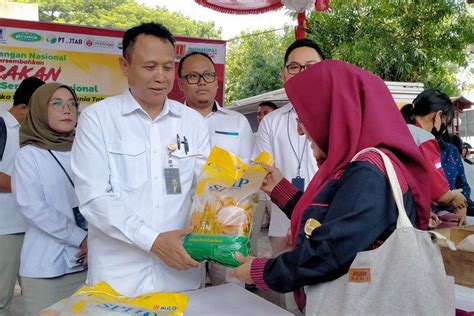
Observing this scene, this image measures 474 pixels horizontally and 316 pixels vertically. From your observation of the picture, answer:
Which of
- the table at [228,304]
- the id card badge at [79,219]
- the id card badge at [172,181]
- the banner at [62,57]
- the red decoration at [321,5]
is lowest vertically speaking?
the table at [228,304]

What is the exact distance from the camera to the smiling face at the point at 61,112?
8.21 feet

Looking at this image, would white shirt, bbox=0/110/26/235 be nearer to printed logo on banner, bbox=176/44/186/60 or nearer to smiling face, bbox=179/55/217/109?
smiling face, bbox=179/55/217/109

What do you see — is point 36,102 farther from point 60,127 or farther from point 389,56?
point 389,56

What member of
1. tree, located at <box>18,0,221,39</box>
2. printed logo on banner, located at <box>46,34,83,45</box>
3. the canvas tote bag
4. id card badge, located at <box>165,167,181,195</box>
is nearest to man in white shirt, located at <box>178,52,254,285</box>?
id card badge, located at <box>165,167,181,195</box>

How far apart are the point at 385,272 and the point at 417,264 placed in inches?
3.1

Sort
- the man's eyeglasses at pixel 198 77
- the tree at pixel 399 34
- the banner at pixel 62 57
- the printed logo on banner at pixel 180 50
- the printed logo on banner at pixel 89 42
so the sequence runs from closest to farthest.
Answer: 1. the man's eyeglasses at pixel 198 77
2. the banner at pixel 62 57
3. the printed logo on banner at pixel 89 42
4. the printed logo on banner at pixel 180 50
5. the tree at pixel 399 34

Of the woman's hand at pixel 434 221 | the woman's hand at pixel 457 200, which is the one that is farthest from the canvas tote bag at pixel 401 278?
the woman's hand at pixel 457 200

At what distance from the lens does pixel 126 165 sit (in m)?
1.91

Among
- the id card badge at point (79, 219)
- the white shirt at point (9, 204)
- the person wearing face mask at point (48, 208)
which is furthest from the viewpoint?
the white shirt at point (9, 204)

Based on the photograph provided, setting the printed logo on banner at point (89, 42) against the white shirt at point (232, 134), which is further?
the printed logo on banner at point (89, 42)

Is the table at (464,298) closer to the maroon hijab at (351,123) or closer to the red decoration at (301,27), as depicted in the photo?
the maroon hijab at (351,123)

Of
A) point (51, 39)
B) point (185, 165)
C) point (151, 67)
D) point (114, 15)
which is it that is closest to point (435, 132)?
point (185, 165)

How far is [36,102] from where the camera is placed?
252 centimetres

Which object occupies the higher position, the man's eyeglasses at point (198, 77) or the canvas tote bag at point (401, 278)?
the man's eyeglasses at point (198, 77)
